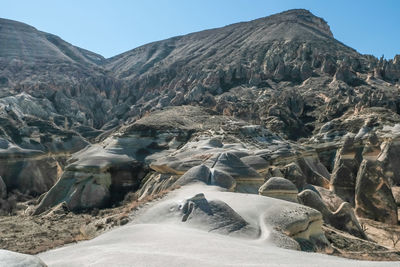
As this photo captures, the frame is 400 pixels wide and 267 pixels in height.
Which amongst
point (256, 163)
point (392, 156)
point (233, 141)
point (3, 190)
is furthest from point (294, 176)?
point (3, 190)

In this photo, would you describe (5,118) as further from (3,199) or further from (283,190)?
(283,190)

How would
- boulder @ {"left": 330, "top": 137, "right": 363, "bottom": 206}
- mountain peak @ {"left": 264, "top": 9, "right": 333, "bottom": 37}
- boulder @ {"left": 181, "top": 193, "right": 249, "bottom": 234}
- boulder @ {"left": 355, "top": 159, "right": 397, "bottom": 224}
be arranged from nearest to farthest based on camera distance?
boulder @ {"left": 181, "top": 193, "right": 249, "bottom": 234} < boulder @ {"left": 355, "top": 159, "right": 397, "bottom": 224} < boulder @ {"left": 330, "top": 137, "right": 363, "bottom": 206} < mountain peak @ {"left": 264, "top": 9, "right": 333, "bottom": 37}

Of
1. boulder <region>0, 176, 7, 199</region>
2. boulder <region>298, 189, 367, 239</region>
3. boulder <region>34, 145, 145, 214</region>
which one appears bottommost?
boulder <region>0, 176, 7, 199</region>

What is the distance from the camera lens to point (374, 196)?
19.2 meters

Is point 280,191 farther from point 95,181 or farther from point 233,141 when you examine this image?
point 233,141

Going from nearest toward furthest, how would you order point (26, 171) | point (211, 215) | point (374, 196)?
point (211, 215), point (374, 196), point (26, 171)

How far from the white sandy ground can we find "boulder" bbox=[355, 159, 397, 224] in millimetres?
11032

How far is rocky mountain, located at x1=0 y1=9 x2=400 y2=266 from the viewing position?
1367 cm

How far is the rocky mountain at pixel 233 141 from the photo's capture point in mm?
13672

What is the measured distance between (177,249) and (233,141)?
19506mm

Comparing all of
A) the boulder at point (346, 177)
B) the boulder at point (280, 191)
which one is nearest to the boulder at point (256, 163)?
the boulder at point (280, 191)

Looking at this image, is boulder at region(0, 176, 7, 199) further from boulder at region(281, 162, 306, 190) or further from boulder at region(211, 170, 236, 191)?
boulder at region(281, 162, 306, 190)

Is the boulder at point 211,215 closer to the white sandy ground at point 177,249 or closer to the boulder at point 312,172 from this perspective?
the white sandy ground at point 177,249

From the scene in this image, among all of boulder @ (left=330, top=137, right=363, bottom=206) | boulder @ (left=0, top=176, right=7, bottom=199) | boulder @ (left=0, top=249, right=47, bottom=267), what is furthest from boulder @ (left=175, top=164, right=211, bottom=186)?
boulder @ (left=0, top=176, right=7, bottom=199)
